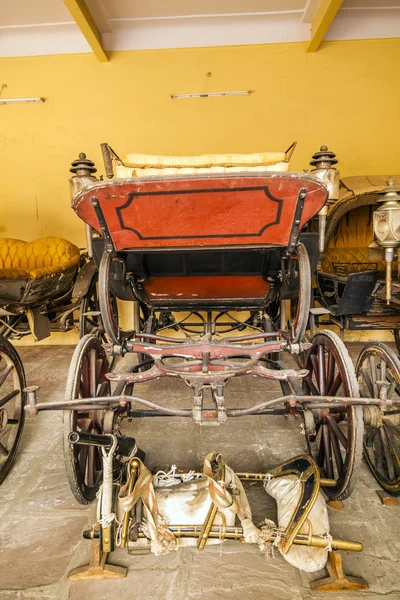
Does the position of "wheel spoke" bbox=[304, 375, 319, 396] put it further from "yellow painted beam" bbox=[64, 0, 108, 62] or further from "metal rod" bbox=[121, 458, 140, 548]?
"yellow painted beam" bbox=[64, 0, 108, 62]

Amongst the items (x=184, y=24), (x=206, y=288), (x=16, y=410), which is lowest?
(x=16, y=410)

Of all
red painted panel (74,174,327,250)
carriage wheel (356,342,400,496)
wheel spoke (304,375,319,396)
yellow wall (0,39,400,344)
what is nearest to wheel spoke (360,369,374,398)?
carriage wheel (356,342,400,496)

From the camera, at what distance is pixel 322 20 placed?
13.2ft

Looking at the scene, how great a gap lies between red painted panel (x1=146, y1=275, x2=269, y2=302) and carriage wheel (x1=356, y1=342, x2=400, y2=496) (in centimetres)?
94

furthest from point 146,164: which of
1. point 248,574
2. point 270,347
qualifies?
point 248,574

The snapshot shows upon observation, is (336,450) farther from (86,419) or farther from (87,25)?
(87,25)

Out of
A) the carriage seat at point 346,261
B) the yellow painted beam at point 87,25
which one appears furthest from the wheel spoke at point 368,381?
the yellow painted beam at point 87,25

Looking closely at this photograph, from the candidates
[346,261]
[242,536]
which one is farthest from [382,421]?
[346,261]

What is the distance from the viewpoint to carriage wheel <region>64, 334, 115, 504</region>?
1.62 meters

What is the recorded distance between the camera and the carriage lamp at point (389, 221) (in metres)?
2.04

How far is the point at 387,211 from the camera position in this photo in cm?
206

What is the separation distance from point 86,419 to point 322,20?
475 cm

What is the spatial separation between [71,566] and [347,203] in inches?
138

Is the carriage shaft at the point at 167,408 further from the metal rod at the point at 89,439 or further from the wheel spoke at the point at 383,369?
the wheel spoke at the point at 383,369
